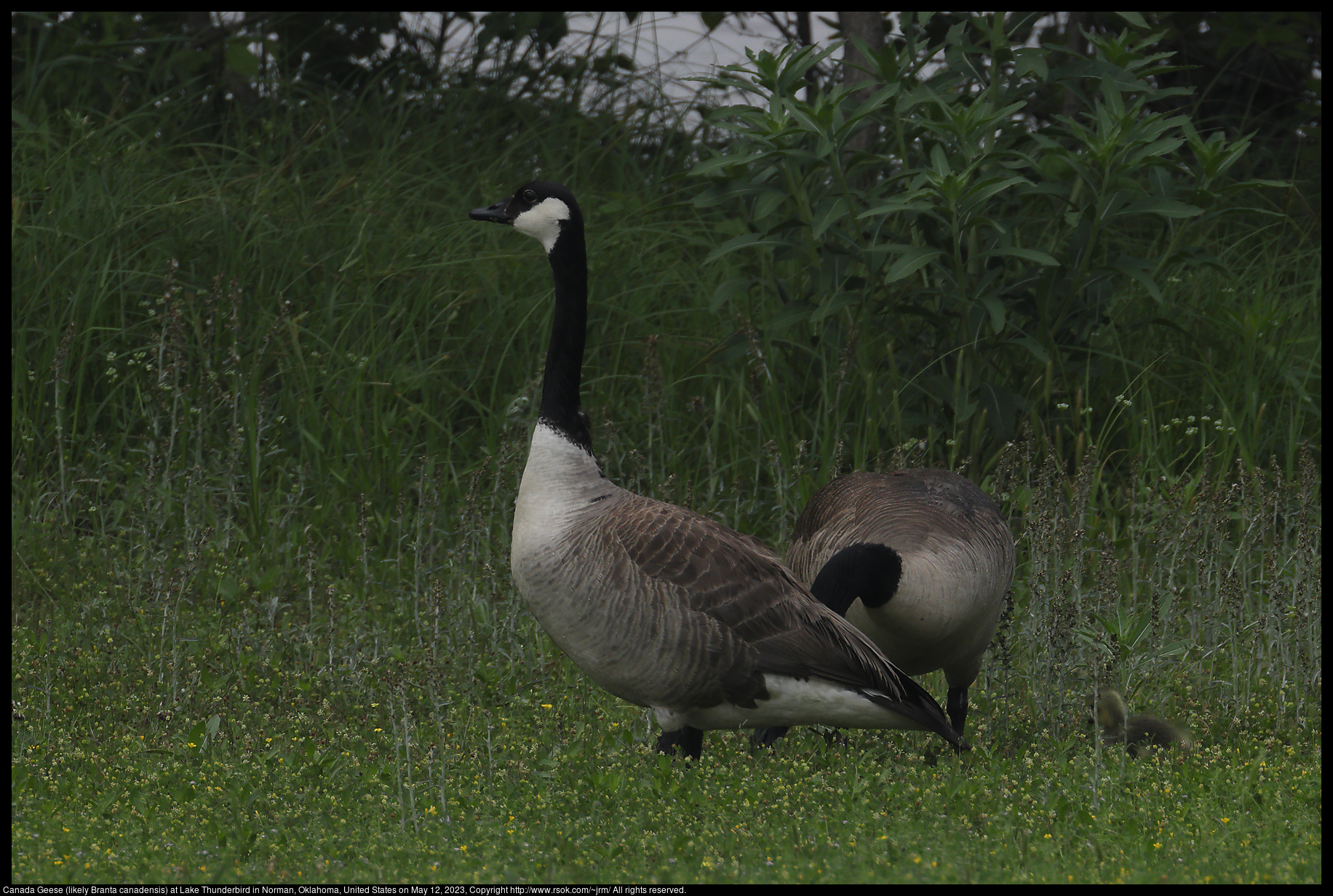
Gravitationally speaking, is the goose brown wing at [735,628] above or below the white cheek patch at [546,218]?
below

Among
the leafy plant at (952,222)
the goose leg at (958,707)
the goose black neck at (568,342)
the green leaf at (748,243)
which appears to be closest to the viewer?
the goose black neck at (568,342)

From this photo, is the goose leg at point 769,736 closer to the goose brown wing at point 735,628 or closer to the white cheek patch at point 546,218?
the goose brown wing at point 735,628

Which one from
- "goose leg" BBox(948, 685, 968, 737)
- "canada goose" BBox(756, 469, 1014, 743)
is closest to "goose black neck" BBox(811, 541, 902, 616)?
"canada goose" BBox(756, 469, 1014, 743)

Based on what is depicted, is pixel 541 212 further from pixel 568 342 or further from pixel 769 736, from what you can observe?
pixel 769 736

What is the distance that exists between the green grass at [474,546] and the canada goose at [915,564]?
12.4 inches

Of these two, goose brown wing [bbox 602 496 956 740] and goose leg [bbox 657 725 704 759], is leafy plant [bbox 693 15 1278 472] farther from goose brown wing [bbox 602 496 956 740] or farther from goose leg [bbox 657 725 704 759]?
goose leg [bbox 657 725 704 759]

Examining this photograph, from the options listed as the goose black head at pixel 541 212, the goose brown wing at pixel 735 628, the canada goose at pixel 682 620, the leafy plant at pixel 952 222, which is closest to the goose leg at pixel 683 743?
the canada goose at pixel 682 620

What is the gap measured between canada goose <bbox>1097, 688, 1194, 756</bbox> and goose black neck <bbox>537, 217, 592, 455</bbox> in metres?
2.41

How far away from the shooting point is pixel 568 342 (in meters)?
4.93

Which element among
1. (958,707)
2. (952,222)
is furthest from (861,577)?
(952,222)

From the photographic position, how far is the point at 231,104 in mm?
10367

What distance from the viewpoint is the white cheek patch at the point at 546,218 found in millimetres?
5055

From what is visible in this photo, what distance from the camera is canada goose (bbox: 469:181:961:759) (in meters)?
4.36
